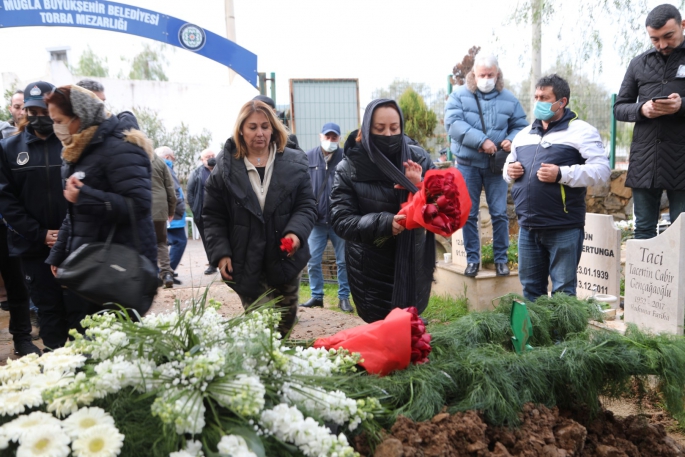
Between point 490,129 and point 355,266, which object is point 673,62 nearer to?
point 490,129

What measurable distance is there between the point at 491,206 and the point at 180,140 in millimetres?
17093

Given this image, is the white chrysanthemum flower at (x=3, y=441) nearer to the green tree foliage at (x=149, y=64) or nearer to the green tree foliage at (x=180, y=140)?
the green tree foliage at (x=180, y=140)

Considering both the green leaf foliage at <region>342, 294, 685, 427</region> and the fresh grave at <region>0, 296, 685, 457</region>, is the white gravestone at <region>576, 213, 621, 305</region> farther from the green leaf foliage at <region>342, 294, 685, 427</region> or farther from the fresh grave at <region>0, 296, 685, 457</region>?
the fresh grave at <region>0, 296, 685, 457</region>

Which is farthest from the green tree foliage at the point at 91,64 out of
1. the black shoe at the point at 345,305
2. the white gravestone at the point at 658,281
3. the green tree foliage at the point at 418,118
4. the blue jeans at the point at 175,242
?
the white gravestone at the point at 658,281

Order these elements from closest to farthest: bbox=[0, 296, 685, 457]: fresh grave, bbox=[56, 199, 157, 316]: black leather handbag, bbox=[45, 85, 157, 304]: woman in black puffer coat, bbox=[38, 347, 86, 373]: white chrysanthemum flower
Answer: bbox=[0, 296, 685, 457]: fresh grave, bbox=[38, 347, 86, 373]: white chrysanthemum flower, bbox=[56, 199, 157, 316]: black leather handbag, bbox=[45, 85, 157, 304]: woman in black puffer coat

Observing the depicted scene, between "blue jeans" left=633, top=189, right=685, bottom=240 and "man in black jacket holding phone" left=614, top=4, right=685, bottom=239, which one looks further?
"blue jeans" left=633, top=189, right=685, bottom=240

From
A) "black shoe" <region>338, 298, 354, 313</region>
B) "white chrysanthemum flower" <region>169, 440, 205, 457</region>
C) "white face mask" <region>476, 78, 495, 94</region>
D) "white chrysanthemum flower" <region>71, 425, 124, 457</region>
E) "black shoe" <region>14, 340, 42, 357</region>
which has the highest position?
"white face mask" <region>476, 78, 495, 94</region>

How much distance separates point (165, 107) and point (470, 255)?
19.1 meters

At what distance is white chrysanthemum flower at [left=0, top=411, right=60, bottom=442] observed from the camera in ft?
4.76

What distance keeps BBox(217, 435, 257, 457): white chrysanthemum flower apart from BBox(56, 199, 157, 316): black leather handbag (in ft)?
5.35

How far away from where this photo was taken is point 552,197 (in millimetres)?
4047

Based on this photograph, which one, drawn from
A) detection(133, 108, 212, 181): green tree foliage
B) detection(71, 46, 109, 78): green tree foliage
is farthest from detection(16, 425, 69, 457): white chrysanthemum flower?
detection(71, 46, 109, 78): green tree foliage

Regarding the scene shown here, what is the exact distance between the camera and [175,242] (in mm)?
8047

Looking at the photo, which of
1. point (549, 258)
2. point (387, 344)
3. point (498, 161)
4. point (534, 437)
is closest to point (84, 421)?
point (387, 344)
